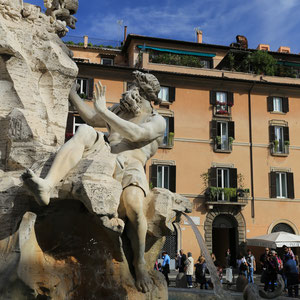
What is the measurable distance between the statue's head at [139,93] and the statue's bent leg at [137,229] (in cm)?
112

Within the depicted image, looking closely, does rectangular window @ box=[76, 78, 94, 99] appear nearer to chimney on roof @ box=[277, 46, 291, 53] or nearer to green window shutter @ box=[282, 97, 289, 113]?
green window shutter @ box=[282, 97, 289, 113]

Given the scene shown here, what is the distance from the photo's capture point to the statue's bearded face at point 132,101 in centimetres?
472

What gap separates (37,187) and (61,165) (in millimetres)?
384

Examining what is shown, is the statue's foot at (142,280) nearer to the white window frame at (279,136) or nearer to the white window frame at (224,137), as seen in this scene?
the white window frame at (224,137)

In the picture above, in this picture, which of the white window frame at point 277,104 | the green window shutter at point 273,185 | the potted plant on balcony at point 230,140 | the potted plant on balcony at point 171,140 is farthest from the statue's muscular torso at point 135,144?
the white window frame at point 277,104

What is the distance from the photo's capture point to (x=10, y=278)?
344 cm

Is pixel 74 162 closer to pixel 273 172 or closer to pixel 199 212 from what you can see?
pixel 199 212

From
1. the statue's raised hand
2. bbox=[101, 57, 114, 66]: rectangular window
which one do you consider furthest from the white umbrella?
bbox=[101, 57, 114, 66]: rectangular window

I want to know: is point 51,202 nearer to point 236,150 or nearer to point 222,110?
point 236,150

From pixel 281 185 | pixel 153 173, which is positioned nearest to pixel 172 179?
pixel 153 173

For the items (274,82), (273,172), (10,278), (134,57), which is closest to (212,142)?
(273,172)

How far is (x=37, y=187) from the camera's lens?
11.2 ft

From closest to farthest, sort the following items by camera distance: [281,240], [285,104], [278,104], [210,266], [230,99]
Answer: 1. [210,266]
2. [281,240]
3. [230,99]
4. [285,104]
5. [278,104]

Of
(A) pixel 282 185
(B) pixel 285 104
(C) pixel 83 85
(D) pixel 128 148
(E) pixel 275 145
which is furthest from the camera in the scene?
(B) pixel 285 104
